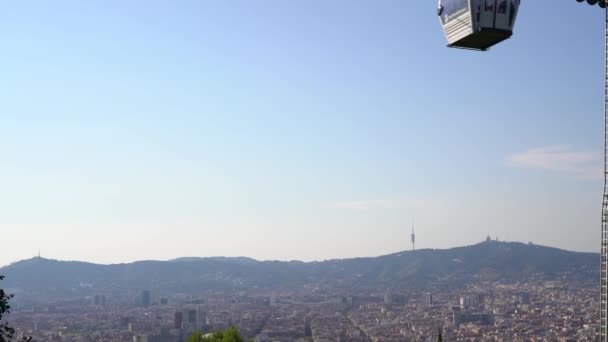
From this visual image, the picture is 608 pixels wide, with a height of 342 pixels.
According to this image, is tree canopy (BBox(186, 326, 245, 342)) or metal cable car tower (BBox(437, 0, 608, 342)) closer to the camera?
metal cable car tower (BBox(437, 0, 608, 342))

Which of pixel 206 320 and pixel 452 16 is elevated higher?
pixel 452 16

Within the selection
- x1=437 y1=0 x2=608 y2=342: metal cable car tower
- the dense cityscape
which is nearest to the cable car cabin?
x1=437 y1=0 x2=608 y2=342: metal cable car tower

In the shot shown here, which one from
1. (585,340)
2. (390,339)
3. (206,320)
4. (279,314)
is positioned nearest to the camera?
(585,340)

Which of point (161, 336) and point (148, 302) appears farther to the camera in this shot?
point (148, 302)

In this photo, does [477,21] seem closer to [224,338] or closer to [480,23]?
[480,23]

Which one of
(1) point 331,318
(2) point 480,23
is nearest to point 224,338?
(2) point 480,23

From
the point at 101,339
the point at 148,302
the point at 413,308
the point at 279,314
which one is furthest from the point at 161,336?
the point at 148,302

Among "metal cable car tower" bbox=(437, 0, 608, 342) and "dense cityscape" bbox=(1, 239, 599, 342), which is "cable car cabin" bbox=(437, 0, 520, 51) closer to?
"metal cable car tower" bbox=(437, 0, 608, 342)

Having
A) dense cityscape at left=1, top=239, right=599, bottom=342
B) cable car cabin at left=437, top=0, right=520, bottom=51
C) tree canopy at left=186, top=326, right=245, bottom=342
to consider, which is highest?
cable car cabin at left=437, top=0, right=520, bottom=51

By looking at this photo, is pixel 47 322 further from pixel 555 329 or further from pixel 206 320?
pixel 555 329
